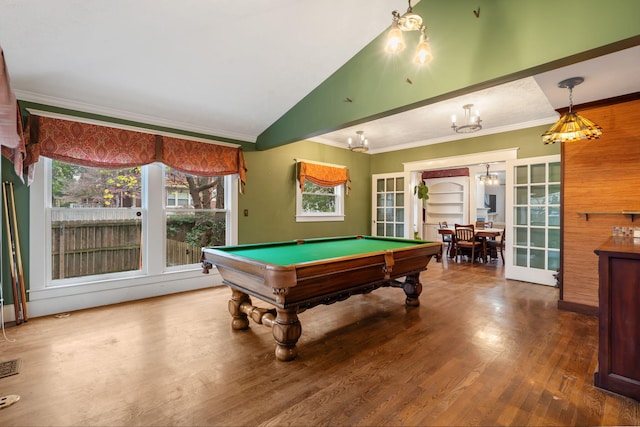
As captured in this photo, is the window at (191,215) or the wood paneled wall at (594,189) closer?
the wood paneled wall at (594,189)

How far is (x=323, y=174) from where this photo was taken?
5797 mm

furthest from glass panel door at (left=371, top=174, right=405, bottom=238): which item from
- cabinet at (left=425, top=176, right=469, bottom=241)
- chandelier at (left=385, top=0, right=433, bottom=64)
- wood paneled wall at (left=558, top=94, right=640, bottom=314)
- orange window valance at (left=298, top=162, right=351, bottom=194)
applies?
chandelier at (left=385, top=0, right=433, bottom=64)

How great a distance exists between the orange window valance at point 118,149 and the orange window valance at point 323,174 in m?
1.21

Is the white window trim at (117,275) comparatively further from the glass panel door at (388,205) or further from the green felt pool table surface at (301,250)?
the glass panel door at (388,205)

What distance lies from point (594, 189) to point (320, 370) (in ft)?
11.6

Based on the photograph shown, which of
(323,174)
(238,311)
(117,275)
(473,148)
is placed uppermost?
(473,148)

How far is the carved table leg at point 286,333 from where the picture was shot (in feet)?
7.39

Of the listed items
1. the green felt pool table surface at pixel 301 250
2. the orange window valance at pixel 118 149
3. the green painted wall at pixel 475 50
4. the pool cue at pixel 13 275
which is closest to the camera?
the green painted wall at pixel 475 50

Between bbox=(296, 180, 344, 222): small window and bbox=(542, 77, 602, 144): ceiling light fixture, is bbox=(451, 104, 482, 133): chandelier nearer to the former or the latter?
bbox=(542, 77, 602, 144): ceiling light fixture

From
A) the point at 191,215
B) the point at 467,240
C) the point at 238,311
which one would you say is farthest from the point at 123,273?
the point at 467,240

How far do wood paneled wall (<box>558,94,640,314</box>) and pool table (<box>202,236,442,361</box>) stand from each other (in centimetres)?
178

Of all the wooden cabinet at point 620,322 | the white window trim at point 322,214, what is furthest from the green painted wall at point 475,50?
the white window trim at point 322,214

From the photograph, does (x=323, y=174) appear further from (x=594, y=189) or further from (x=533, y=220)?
(x=594, y=189)

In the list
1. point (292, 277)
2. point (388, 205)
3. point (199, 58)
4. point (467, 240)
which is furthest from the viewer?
point (388, 205)
